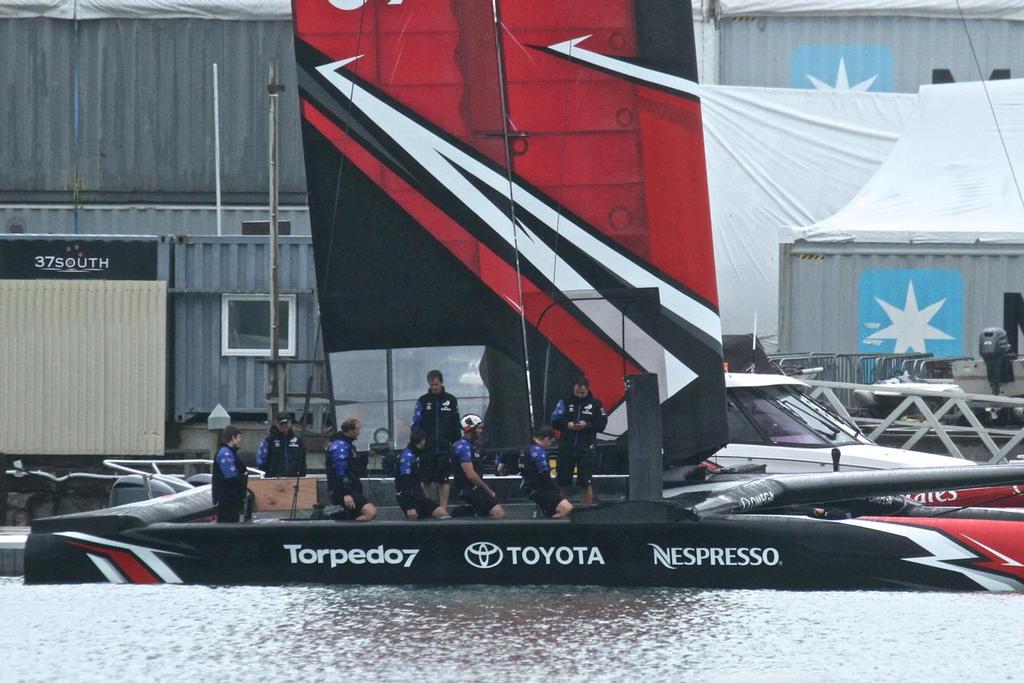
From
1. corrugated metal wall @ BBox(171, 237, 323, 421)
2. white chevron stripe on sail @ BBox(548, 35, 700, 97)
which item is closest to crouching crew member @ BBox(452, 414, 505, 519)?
white chevron stripe on sail @ BBox(548, 35, 700, 97)

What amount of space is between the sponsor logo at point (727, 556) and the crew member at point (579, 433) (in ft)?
4.48

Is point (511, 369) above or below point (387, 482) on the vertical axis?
above

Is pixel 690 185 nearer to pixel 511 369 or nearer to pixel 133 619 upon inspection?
pixel 511 369

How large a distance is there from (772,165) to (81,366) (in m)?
13.6

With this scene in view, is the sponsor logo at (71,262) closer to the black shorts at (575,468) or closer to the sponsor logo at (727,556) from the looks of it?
the black shorts at (575,468)

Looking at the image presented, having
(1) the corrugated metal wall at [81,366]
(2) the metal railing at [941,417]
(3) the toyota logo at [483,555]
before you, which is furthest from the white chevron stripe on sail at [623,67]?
(1) the corrugated metal wall at [81,366]

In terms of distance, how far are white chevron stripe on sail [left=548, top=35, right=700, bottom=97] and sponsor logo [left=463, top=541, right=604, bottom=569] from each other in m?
4.14

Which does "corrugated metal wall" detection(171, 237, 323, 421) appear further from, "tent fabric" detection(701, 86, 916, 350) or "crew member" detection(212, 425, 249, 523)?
"crew member" detection(212, 425, 249, 523)

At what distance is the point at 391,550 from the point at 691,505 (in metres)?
2.29

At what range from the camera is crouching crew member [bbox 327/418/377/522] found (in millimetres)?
12211

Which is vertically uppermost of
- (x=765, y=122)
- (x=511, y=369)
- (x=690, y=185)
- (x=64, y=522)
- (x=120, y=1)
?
(x=120, y=1)

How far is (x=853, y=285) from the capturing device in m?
25.2

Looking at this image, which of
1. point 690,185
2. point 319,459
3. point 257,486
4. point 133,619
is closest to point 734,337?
point 319,459

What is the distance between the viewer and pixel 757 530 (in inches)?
448
